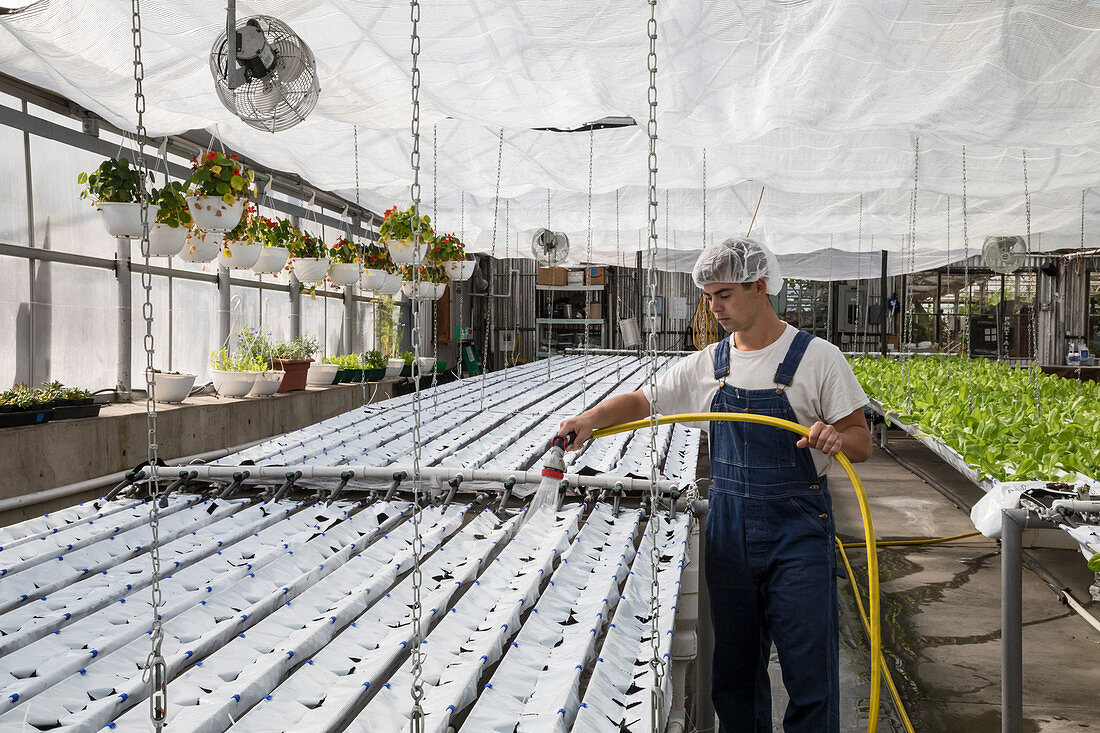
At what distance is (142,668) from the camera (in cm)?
157

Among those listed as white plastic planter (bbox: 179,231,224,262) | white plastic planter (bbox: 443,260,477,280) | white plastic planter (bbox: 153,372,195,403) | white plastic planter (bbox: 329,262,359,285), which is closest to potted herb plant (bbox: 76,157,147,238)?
white plastic planter (bbox: 179,231,224,262)

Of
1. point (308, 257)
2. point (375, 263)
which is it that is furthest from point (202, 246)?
point (375, 263)

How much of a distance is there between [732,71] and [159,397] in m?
5.21

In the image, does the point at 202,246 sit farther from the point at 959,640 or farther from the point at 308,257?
the point at 959,640

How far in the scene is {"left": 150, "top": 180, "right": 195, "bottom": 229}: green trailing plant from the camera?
16.6 feet

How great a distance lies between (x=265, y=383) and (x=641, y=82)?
5149 mm

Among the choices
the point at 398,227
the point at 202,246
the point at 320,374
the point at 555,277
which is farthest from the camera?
the point at 555,277

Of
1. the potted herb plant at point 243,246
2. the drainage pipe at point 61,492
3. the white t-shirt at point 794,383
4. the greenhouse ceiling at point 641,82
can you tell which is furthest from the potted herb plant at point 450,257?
the white t-shirt at point 794,383

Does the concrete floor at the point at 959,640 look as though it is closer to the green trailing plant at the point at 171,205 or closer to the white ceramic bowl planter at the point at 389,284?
the green trailing plant at the point at 171,205

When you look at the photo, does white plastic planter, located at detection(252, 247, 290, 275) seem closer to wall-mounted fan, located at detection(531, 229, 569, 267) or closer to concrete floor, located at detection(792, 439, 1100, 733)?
wall-mounted fan, located at detection(531, 229, 569, 267)

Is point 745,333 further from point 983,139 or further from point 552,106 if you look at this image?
point 983,139

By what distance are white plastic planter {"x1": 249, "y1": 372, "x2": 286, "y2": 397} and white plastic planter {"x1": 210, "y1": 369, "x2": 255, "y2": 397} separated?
110mm

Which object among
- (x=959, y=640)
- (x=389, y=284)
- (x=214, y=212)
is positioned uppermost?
(x=214, y=212)

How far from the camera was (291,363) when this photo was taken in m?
8.56
